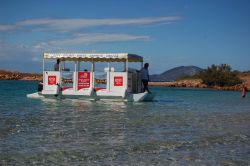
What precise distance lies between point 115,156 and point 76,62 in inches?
861

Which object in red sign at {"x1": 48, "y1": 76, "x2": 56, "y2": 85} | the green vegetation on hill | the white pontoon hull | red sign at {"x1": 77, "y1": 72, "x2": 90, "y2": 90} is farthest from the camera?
the green vegetation on hill

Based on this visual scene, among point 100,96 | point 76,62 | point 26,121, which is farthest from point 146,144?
point 76,62

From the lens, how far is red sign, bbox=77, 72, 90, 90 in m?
28.5

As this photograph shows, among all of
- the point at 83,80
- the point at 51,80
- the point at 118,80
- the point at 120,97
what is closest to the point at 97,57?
the point at 83,80

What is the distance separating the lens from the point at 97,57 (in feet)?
91.9

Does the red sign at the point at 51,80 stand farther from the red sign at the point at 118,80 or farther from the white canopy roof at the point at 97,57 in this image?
the red sign at the point at 118,80

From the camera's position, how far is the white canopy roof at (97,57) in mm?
27609

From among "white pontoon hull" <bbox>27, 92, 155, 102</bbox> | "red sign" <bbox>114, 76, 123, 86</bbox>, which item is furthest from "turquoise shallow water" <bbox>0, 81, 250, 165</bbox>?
"red sign" <bbox>114, 76, 123, 86</bbox>

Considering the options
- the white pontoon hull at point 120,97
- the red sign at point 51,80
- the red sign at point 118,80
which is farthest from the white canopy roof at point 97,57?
the white pontoon hull at point 120,97

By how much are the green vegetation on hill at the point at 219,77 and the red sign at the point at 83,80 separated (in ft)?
288

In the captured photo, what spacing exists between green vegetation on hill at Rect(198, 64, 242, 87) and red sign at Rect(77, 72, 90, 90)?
8773 centimetres

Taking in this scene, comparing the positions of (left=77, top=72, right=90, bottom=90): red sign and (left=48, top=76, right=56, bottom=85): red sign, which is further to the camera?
(left=48, top=76, right=56, bottom=85): red sign

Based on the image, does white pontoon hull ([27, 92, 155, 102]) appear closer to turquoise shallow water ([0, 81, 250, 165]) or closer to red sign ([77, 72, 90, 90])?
red sign ([77, 72, 90, 90])

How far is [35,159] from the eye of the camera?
8.00 meters
